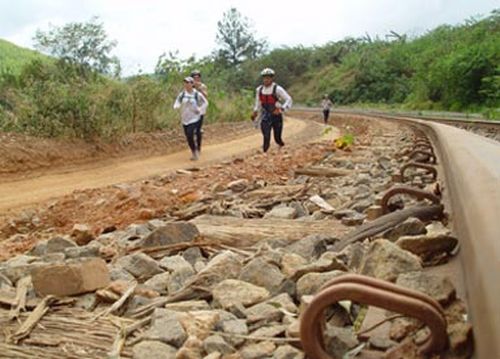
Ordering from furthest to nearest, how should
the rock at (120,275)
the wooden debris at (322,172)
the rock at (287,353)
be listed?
the wooden debris at (322,172)
the rock at (120,275)
the rock at (287,353)

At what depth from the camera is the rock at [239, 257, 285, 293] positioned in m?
2.17

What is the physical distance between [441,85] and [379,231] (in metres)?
32.3

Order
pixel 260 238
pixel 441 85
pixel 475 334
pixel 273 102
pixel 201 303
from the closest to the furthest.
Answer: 1. pixel 475 334
2. pixel 201 303
3. pixel 260 238
4. pixel 273 102
5. pixel 441 85

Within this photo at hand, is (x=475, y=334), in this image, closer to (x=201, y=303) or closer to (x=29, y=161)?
(x=201, y=303)

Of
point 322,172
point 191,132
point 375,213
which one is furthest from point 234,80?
point 375,213

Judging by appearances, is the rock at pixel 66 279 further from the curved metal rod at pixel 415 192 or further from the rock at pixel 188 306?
the curved metal rod at pixel 415 192

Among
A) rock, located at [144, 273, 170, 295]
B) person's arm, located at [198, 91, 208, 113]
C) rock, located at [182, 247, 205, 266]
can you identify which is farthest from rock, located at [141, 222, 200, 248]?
person's arm, located at [198, 91, 208, 113]

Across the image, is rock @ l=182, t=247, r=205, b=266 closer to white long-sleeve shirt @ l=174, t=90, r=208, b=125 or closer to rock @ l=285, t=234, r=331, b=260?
rock @ l=285, t=234, r=331, b=260

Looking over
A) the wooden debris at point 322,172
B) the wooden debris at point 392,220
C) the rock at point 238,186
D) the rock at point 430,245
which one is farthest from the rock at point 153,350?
the wooden debris at point 322,172

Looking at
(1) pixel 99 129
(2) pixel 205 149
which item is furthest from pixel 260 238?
(2) pixel 205 149

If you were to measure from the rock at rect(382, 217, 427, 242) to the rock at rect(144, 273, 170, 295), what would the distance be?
896 mm

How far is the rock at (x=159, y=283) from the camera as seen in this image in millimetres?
2420

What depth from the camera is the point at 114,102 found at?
45.8 feet

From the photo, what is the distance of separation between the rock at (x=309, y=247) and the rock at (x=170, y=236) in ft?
1.95
